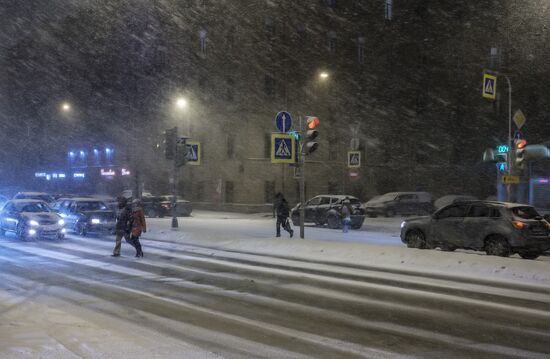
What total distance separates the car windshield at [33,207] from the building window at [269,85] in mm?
29062

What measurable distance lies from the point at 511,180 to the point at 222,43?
1276 inches

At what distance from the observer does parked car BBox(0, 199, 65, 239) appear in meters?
21.0

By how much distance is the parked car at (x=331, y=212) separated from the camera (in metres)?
28.0

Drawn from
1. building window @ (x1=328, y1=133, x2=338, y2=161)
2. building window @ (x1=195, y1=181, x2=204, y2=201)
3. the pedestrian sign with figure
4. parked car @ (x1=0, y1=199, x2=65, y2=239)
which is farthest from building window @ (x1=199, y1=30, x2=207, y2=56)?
parked car @ (x1=0, y1=199, x2=65, y2=239)

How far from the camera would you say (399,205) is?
39.1 metres

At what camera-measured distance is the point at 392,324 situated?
8.12 metres

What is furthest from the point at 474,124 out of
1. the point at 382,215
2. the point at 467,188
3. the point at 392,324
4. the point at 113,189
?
Answer: the point at 392,324

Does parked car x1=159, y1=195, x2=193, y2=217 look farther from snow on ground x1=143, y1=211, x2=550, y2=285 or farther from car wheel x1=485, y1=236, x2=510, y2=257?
car wheel x1=485, y1=236, x2=510, y2=257

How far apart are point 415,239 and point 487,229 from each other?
8.36 ft

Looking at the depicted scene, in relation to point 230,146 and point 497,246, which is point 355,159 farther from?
point 230,146

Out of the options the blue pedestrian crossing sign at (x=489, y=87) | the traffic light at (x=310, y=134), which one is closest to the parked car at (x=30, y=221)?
the traffic light at (x=310, y=134)

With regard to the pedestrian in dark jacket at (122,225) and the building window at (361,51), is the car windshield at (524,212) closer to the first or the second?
the pedestrian in dark jacket at (122,225)

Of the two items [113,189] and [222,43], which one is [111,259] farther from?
[113,189]

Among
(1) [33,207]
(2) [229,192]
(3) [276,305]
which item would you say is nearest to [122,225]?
(3) [276,305]
